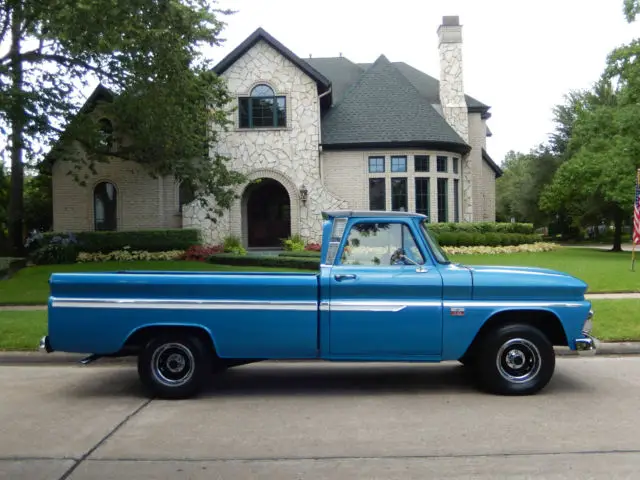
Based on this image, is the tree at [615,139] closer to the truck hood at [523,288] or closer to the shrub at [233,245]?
the shrub at [233,245]

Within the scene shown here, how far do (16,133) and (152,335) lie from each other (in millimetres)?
12508

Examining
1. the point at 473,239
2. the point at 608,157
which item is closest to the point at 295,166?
the point at 473,239

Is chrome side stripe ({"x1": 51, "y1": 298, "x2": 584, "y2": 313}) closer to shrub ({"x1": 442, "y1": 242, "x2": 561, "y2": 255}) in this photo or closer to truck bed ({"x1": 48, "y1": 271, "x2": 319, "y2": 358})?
truck bed ({"x1": 48, "y1": 271, "x2": 319, "y2": 358})

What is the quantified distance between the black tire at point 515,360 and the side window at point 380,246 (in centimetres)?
110

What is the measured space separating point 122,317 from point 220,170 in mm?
14782

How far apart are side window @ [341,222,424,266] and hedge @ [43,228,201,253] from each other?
17.6 m

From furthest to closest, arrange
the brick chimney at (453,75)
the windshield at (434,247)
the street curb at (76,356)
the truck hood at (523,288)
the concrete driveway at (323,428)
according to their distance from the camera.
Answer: the brick chimney at (453,75) → the street curb at (76,356) → the windshield at (434,247) → the truck hood at (523,288) → the concrete driveway at (323,428)

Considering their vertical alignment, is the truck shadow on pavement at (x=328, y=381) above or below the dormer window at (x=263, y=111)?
below

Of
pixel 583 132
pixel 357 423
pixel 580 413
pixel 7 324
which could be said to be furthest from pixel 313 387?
pixel 583 132

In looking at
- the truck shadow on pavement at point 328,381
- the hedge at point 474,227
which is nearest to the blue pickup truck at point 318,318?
the truck shadow on pavement at point 328,381

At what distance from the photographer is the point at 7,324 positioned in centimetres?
1009

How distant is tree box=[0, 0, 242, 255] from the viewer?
545 inches

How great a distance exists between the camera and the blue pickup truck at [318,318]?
6191 millimetres

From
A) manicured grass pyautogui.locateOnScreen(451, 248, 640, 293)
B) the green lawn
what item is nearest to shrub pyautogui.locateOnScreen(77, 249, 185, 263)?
manicured grass pyautogui.locateOnScreen(451, 248, 640, 293)
